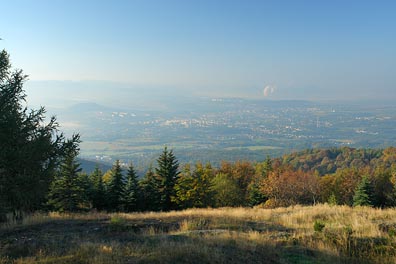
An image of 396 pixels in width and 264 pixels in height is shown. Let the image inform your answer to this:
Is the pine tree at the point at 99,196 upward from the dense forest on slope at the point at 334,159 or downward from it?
upward

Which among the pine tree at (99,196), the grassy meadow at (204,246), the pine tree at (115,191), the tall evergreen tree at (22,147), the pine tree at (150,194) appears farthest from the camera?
the pine tree at (150,194)

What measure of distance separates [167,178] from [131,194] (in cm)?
611

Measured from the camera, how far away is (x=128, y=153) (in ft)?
514

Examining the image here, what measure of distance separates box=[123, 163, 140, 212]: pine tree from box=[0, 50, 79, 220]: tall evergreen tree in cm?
2046

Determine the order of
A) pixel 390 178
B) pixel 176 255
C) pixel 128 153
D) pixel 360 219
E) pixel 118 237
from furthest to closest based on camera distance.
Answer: pixel 128 153
pixel 390 178
pixel 360 219
pixel 118 237
pixel 176 255

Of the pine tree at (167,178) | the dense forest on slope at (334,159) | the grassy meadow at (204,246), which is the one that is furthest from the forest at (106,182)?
the dense forest on slope at (334,159)

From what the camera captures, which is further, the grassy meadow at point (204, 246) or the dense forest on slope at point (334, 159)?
the dense forest on slope at point (334, 159)

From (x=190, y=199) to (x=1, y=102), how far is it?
32.8 metres

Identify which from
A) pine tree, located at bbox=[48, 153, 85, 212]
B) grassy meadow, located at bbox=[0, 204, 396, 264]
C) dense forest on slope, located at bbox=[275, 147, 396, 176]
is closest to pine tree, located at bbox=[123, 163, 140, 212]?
pine tree, located at bbox=[48, 153, 85, 212]

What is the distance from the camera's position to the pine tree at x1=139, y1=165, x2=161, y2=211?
1405 inches

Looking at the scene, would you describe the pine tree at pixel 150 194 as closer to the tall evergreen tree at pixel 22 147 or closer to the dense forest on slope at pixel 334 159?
the tall evergreen tree at pixel 22 147

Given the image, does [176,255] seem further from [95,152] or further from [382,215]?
[95,152]

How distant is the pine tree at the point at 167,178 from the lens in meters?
37.8

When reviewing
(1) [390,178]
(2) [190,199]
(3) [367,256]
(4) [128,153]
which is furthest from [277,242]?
(4) [128,153]
